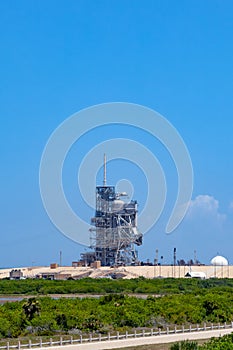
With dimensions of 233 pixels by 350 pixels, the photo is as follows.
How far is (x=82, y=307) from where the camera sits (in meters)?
55.8

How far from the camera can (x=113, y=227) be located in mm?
144125

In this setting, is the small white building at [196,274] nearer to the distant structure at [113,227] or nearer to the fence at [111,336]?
the distant structure at [113,227]

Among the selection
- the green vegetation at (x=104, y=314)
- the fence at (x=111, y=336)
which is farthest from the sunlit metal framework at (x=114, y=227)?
the fence at (x=111, y=336)

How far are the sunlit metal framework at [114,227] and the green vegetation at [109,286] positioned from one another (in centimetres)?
2530

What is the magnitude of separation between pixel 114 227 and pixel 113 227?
196mm

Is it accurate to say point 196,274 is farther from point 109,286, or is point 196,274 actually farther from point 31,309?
point 31,309

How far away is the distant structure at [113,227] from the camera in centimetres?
14350

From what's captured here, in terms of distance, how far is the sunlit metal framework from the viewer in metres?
144

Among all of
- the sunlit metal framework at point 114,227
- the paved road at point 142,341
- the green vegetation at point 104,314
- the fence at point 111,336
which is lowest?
the paved road at point 142,341

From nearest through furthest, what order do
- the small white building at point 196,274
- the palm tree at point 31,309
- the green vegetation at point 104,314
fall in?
the green vegetation at point 104,314
the palm tree at point 31,309
the small white building at point 196,274

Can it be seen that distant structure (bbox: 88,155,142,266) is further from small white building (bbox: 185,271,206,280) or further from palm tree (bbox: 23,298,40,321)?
palm tree (bbox: 23,298,40,321)

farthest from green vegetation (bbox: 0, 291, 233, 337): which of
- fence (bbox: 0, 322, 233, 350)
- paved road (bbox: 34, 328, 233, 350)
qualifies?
paved road (bbox: 34, 328, 233, 350)

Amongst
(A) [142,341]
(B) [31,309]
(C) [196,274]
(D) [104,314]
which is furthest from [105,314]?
(C) [196,274]

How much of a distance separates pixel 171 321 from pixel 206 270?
9587cm
